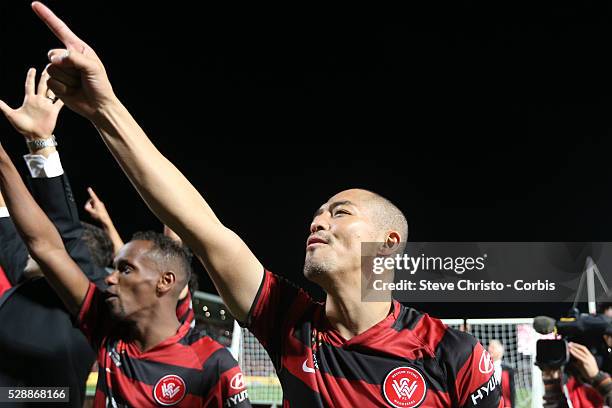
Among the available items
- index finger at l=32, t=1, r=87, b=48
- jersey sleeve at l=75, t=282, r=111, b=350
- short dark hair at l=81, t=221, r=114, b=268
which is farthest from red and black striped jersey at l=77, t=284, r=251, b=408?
index finger at l=32, t=1, r=87, b=48

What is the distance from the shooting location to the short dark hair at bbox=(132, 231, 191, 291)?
7.96 feet

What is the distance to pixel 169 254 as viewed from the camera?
246 centimetres

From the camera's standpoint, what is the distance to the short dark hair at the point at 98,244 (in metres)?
2.89

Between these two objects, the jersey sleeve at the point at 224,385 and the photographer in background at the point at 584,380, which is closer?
the jersey sleeve at the point at 224,385

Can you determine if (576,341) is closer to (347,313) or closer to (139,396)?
(347,313)

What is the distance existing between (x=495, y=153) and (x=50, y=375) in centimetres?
422

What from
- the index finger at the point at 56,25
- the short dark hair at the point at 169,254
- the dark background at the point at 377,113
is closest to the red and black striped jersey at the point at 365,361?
the index finger at the point at 56,25

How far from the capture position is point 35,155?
2.23 m

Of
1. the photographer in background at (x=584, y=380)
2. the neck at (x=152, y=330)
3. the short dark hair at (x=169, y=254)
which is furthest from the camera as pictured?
the photographer in background at (x=584, y=380)

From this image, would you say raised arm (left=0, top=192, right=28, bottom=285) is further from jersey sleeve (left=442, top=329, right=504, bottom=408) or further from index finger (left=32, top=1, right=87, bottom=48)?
jersey sleeve (left=442, top=329, right=504, bottom=408)

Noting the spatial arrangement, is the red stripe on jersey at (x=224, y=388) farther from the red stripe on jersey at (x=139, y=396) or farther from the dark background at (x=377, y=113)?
the dark background at (x=377, y=113)

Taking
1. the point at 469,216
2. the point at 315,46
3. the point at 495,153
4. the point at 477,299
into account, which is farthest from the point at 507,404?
the point at 315,46

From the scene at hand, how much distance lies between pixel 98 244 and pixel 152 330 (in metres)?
0.82

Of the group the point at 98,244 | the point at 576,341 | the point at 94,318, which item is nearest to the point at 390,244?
the point at 94,318
